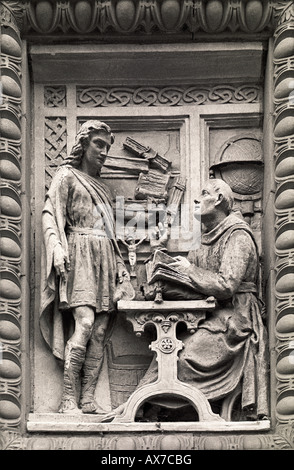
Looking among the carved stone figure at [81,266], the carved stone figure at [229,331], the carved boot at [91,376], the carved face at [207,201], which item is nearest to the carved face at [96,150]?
the carved stone figure at [81,266]

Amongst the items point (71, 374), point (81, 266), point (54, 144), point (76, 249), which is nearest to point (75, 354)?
point (71, 374)

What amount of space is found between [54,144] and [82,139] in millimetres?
382

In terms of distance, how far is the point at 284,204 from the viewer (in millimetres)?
17219

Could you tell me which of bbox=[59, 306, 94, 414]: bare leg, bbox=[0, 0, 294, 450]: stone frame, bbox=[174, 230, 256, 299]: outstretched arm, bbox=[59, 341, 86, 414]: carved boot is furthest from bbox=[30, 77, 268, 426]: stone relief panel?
bbox=[59, 341, 86, 414]: carved boot

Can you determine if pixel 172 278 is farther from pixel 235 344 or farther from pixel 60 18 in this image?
pixel 60 18

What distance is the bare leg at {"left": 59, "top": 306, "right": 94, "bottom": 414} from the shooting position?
16.9m

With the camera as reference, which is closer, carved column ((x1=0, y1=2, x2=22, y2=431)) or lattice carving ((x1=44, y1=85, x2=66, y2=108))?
carved column ((x1=0, y1=2, x2=22, y2=431))

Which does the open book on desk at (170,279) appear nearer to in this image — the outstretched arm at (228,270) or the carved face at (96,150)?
the outstretched arm at (228,270)

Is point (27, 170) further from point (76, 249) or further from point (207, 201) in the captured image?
point (207, 201)

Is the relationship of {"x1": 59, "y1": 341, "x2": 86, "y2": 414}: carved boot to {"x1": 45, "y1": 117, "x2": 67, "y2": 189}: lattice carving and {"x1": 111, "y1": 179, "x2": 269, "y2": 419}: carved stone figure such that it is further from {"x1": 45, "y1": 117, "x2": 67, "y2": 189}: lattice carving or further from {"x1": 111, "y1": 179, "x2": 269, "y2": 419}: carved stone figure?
{"x1": 45, "y1": 117, "x2": 67, "y2": 189}: lattice carving

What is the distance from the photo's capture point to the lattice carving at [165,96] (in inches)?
706

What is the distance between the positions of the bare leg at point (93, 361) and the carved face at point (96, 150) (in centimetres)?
117

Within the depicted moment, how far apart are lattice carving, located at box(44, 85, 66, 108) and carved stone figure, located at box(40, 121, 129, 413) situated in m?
0.49
